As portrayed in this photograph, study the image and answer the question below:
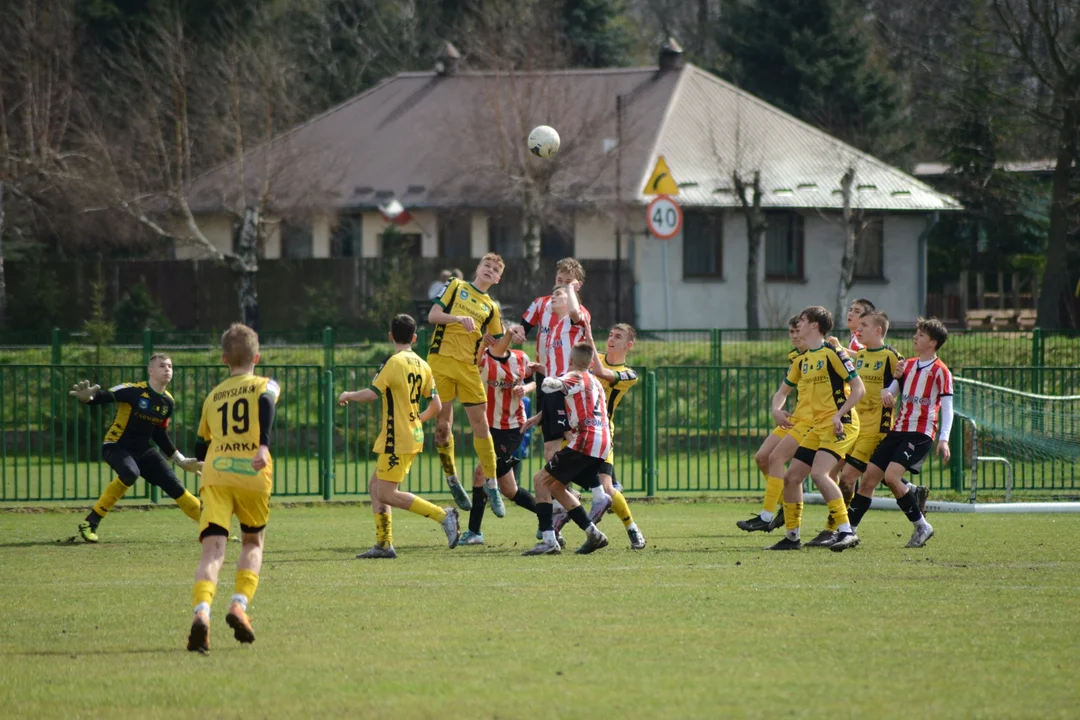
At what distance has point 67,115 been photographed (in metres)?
42.4

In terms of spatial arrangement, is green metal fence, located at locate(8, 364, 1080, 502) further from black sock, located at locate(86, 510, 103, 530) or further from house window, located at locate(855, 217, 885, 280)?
house window, located at locate(855, 217, 885, 280)

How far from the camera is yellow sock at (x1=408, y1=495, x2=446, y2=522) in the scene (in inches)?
457

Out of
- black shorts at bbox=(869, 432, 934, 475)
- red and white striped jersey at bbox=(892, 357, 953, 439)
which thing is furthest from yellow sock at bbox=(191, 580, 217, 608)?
red and white striped jersey at bbox=(892, 357, 953, 439)

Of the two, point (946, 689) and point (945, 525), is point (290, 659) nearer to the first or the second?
point (946, 689)

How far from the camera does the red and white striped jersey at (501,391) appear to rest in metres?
13.3

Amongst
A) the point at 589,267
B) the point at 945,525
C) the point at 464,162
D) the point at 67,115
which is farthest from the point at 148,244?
the point at 945,525

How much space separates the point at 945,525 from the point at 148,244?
3745 cm

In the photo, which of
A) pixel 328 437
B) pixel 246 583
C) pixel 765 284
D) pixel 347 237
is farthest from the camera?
pixel 347 237

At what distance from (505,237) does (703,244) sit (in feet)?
19.5

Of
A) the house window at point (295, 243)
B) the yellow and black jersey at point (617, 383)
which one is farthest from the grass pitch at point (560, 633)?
the house window at point (295, 243)

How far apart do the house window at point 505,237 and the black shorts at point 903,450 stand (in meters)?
30.0

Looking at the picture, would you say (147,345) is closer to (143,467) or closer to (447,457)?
(143,467)

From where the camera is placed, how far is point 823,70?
5147cm

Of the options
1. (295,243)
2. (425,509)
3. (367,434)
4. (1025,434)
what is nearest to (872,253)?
(295,243)
